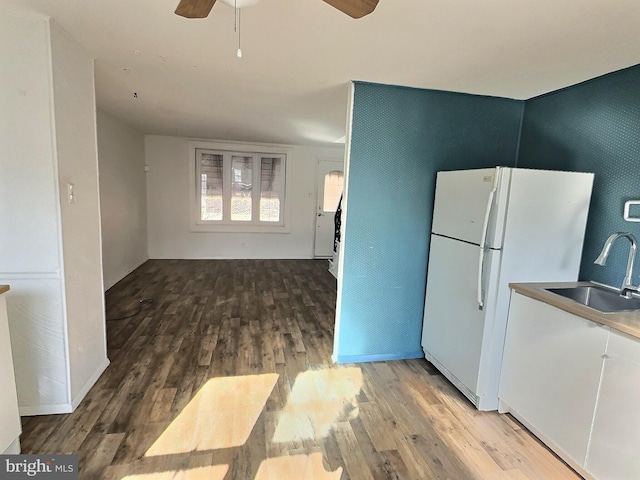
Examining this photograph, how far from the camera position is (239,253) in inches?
266

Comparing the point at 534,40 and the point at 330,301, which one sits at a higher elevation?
the point at 534,40

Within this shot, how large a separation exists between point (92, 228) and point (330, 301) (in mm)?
2836

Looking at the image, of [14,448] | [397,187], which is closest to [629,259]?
[397,187]

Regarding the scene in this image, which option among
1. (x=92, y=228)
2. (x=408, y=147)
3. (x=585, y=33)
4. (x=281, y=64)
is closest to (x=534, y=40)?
(x=585, y=33)

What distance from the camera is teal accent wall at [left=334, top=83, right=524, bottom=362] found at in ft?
8.97

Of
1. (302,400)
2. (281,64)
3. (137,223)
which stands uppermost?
(281,64)

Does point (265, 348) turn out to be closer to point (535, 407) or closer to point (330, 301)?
point (330, 301)

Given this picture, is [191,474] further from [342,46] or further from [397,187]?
[342,46]

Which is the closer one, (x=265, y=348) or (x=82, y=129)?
(x=82, y=129)

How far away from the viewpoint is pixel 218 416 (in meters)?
2.17

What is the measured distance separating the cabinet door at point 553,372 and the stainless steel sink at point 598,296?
292mm

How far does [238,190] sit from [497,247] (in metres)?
5.29

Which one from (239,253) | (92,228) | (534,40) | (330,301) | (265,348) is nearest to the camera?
(534,40)

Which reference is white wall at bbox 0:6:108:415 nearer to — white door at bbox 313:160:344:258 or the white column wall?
the white column wall
